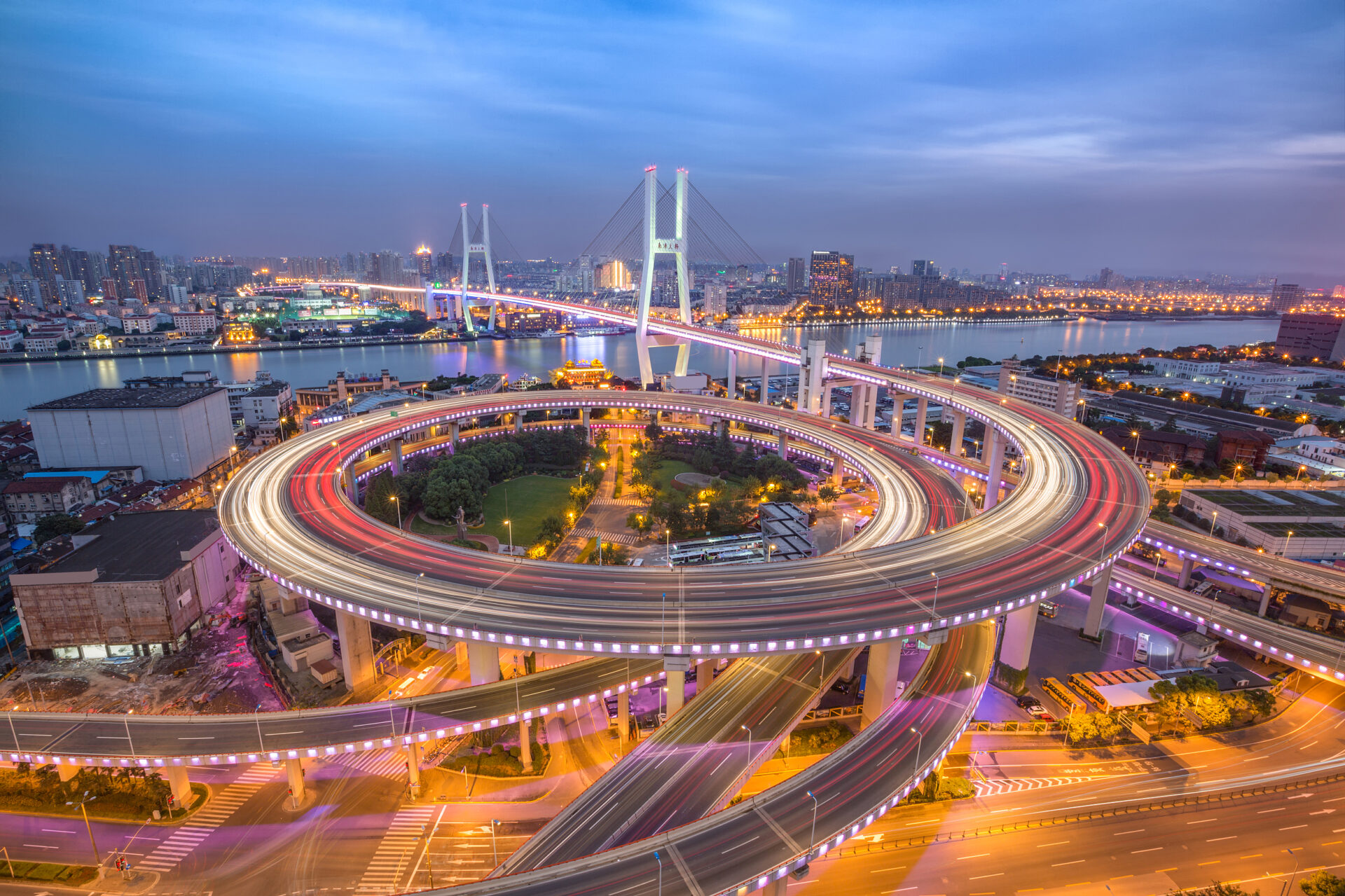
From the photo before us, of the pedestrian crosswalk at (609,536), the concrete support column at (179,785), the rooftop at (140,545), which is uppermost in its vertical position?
the rooftop at (140,545)

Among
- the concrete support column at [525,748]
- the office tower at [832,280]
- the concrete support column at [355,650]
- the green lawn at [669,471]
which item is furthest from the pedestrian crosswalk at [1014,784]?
the office tower at [832,280]

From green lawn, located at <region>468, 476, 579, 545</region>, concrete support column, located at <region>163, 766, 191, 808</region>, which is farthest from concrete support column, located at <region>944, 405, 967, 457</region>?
concrete support column, located at <region>163, 766, 191, 808</region>

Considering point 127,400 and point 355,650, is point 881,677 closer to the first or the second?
point 355,650

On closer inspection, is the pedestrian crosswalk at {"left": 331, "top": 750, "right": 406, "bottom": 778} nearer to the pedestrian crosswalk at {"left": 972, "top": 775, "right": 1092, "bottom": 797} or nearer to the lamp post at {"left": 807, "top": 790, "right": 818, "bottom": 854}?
the lamp post at {"left": 807, "top": 790, "right": 818, "bottom": 854}

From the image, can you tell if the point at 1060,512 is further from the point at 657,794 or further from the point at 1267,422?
the point at 1267,422

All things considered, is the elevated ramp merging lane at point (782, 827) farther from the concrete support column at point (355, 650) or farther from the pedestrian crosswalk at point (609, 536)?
the pedestrian crosswalk at point (609, 536)

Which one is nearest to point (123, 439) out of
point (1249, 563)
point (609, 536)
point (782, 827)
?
point (609, 536)

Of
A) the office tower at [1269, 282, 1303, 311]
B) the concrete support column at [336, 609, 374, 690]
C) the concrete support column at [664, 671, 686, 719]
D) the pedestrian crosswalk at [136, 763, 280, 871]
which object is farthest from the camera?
the office tower at [1269, 282, 1303, 311]
